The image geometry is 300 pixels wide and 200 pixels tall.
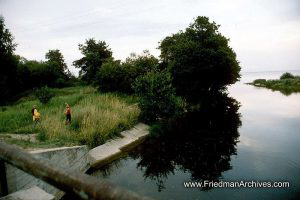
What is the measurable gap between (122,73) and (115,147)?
11.8m

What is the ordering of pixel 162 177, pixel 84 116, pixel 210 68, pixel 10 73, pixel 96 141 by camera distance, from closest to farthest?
pixel 162 177
pixel 96 141
pixel 84 116
pixel 210 68
pixel 10 73

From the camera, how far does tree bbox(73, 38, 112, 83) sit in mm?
42312

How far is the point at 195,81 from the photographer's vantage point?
30953 millimetres

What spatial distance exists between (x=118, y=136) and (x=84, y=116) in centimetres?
226

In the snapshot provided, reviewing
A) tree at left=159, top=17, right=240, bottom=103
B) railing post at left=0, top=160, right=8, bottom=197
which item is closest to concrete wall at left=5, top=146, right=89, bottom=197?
railing post at left=0, top=160, right=8, bottom=197

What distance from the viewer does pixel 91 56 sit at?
42500mm

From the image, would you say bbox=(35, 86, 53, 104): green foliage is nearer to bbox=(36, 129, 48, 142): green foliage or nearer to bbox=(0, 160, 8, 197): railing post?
bbox=(36, 129, 48, 142): green foliage

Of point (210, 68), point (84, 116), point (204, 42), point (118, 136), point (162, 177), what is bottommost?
point (162, 177)

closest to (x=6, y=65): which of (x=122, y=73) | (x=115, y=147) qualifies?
(x=122, y=73)

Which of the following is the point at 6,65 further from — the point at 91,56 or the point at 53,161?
the point at 53,161

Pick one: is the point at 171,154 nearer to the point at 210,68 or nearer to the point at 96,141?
the point at 96,141

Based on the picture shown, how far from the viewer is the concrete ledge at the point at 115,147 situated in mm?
11068

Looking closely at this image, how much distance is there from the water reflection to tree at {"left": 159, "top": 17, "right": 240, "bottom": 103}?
12.0 m

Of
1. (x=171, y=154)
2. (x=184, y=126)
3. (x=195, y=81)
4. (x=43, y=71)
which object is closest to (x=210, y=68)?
(x=195, y=81)
